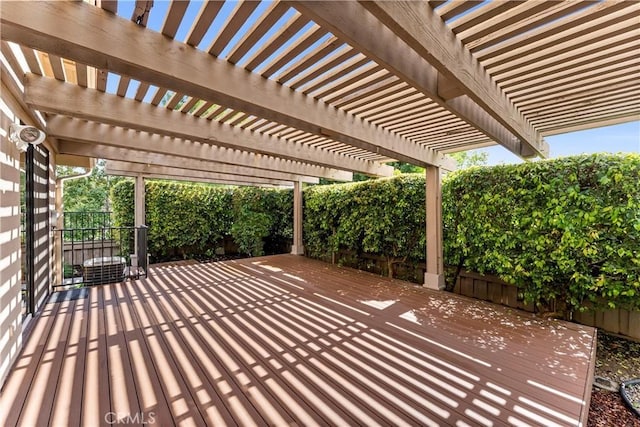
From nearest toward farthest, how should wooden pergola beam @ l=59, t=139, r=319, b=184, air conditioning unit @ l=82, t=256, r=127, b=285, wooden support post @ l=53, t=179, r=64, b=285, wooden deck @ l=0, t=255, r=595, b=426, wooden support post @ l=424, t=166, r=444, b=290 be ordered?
wooden deck @ l=0, t=255, r=595, b=426
wooden pergola beam @ l=59, t=139, r=319, b=184
wooden support post @ l=424, t=166, r=444, b=290
wooden support post @ l=53, t=179, r=64, b=285
air conditioning unit @ l=82, t=256, r=127, b=285

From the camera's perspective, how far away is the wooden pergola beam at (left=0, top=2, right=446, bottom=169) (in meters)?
1.55

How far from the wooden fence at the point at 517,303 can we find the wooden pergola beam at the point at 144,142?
170 inches

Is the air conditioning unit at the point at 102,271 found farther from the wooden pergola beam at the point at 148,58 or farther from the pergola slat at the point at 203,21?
the pergola slat at the point at 203,21

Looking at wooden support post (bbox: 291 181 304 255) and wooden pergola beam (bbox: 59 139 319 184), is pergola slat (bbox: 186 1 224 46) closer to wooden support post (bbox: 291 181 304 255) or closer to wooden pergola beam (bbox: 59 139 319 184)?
wooden pergola beam (bbox: 59 139 319 184)

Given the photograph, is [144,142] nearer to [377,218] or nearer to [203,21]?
[203,21]

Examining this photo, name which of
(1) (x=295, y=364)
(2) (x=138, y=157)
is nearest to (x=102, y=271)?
(2) (x=138, y=157)

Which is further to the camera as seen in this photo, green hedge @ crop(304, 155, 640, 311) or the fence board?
the fence board

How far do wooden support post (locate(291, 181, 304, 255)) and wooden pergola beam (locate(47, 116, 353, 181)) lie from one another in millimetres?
1887

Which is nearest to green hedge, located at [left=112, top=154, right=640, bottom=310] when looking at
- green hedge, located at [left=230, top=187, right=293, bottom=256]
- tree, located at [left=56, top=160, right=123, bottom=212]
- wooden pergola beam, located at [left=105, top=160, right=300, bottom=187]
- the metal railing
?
green hedge, located at [left=230, top=187, right=293, bottom=256]

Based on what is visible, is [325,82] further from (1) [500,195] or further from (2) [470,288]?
(2) [470,288]

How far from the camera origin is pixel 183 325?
3.26 metres

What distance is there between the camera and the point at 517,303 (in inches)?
172

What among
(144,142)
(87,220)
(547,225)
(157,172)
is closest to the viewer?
(547,225)

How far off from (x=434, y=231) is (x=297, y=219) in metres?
4.41
